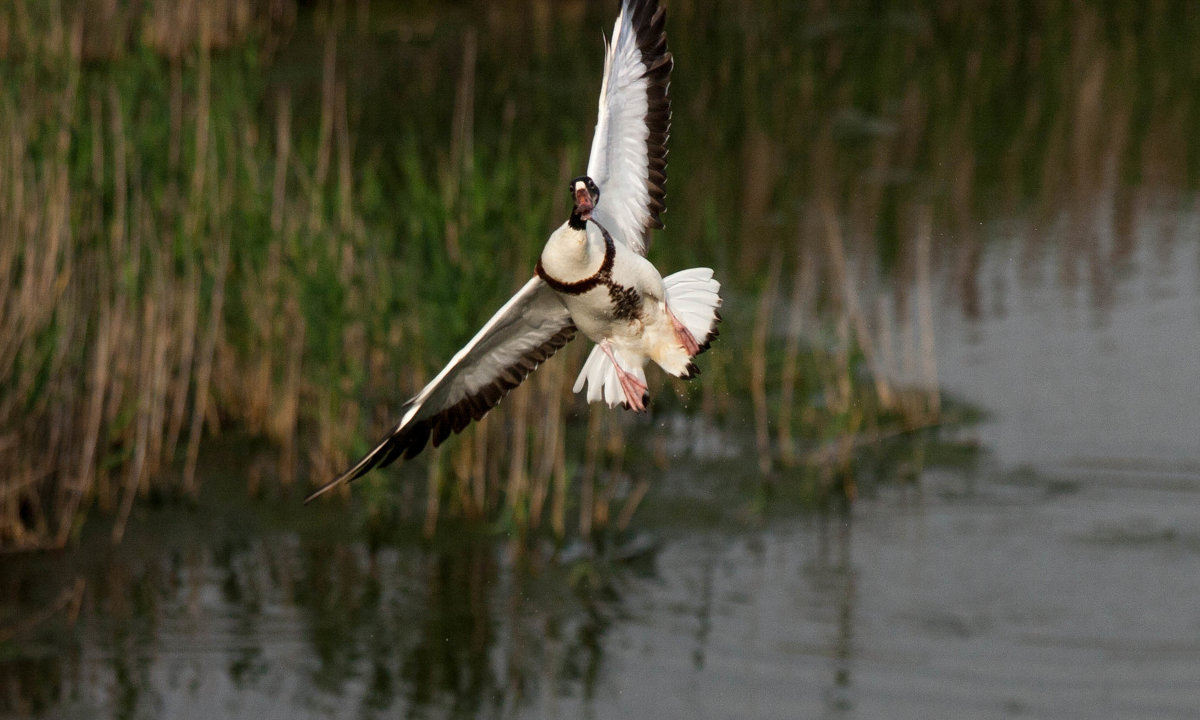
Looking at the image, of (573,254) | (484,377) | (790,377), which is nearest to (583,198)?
(573,254)

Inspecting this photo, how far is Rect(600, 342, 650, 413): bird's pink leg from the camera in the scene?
4953mm

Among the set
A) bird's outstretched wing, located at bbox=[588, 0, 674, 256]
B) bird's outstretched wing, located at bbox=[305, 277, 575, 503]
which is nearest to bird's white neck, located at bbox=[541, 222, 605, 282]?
bird's outstretched wing, located at bbox=[588, 0, 674, 256]

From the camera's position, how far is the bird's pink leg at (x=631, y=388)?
495 centimetres

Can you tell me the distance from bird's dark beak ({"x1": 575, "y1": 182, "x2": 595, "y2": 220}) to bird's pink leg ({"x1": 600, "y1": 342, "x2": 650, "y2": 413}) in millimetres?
665

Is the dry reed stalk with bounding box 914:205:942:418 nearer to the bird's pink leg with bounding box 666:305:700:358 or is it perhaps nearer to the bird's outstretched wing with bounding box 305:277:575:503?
the bird's outstretched wing with bounding box 305:277:575:503

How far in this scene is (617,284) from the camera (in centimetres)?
451

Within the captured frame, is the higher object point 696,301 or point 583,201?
point 583,201

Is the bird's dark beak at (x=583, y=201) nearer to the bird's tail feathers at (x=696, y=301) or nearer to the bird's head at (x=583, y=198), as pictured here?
the bird's head at (x=583, y=198)

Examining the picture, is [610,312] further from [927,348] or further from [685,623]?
[927,348]

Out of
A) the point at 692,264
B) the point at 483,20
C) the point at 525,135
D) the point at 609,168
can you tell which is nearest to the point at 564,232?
the point at 609,168

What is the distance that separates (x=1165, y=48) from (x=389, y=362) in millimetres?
13007

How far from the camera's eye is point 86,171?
25.1 feet

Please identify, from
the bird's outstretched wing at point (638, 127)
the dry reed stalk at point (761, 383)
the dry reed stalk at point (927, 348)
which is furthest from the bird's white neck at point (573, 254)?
the dry reed stalk at point (927, 348)

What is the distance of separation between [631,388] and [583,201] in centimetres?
86
